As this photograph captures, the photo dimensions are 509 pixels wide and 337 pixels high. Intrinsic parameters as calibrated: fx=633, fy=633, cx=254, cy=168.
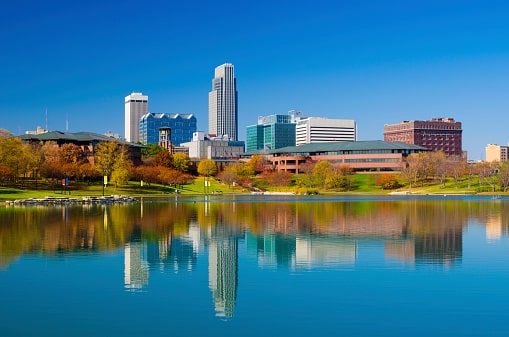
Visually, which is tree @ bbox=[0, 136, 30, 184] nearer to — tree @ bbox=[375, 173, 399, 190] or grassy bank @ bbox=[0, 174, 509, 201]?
grassy bank @ bbox=[0, 174, 509, 201]

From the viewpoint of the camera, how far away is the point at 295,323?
21.2 meters

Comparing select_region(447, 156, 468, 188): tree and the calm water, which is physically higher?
select_region(447, 156, 468, 188): tree

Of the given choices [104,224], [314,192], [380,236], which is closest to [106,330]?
[380,236]

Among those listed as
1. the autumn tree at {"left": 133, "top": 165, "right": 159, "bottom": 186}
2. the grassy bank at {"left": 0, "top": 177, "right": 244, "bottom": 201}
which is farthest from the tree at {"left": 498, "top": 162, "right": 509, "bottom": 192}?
the autumn tree at {"left": 133, "top": 165, "right": 159, "bottom": 186}

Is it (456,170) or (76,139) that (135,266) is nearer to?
(456,170)

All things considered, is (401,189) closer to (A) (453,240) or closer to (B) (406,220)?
(B) (406,220)

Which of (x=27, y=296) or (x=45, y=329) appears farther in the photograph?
(x=27, y=296)

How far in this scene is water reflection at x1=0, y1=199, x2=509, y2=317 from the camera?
32531mm

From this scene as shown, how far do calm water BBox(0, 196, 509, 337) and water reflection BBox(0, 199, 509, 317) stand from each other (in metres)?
0.12

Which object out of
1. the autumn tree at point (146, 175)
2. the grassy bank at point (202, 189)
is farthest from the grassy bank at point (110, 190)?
the autumn tree at point (146, 175)

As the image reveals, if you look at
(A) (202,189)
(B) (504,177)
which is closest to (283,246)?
(A) (202,189)

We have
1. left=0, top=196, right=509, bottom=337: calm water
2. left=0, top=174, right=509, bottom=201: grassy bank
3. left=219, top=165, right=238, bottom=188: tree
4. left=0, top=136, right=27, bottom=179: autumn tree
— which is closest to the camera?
left=0, top=196, right=509, bottom=337: calm water

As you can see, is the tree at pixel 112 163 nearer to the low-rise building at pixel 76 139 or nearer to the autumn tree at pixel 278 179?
the low-rise building at pixel 76 139

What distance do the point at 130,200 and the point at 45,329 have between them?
292 feet
